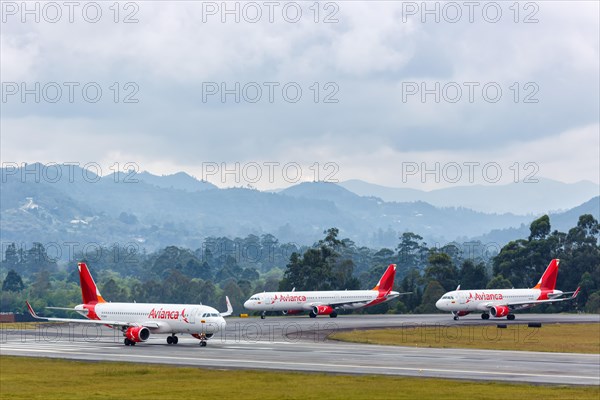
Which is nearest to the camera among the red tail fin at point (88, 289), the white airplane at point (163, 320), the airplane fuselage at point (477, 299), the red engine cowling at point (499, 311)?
the white airplane at point (163, 320)

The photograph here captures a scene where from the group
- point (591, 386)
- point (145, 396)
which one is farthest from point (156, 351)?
point (591, 386)

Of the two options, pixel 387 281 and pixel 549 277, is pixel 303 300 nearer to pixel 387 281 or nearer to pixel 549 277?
pixel 387 281

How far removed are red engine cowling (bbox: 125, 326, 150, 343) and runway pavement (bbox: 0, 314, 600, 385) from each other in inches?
30.9

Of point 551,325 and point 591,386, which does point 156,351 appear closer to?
point 591,386

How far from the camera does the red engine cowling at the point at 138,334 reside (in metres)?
89.2

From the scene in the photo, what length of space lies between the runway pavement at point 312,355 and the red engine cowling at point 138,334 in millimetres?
784

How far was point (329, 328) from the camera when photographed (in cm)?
11319

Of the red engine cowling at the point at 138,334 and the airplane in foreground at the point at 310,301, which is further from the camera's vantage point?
the airplane in foreground at the point at 310,301

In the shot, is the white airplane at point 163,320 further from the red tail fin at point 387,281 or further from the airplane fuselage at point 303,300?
the red tail fin at point 387,281

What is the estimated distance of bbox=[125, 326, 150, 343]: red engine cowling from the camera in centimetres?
8919

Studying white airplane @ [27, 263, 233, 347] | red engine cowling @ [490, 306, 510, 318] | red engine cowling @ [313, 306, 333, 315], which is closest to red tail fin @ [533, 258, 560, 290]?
red engine cowling @ [490, 306, 510, 318]

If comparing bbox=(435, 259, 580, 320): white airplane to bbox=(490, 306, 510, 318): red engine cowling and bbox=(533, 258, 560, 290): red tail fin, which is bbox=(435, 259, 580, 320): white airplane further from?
bbox=(533, 258, 560, 290): red tail fin

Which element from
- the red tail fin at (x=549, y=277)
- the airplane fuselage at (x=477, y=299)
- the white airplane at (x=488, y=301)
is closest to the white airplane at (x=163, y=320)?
the airplane fuselage at (x=477, y=299)

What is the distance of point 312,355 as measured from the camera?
7688cm
